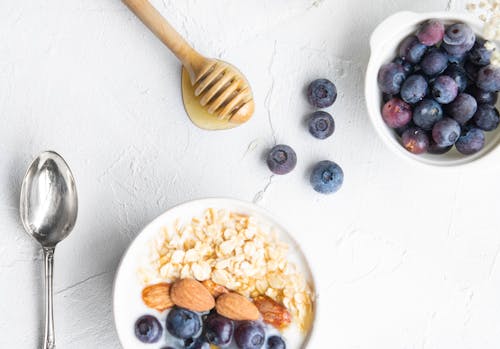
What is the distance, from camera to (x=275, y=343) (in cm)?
109

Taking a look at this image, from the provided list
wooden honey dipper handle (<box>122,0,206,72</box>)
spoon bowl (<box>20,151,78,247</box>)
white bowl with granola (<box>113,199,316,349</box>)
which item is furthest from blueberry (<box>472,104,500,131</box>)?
spoon bowl (<box>20,151,78,247</box>)

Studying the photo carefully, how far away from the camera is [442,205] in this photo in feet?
4.18

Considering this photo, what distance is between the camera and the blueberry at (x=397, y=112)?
114 cm

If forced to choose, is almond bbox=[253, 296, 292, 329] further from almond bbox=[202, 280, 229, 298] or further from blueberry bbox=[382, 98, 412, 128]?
blueberry bbox=[382, 98, 412, 128]

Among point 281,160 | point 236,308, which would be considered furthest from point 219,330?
point 281,160

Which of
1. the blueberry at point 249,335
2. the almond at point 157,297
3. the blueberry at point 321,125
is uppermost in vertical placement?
the blueberry at point 321,125

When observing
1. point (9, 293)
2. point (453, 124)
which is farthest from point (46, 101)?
point (453, 124)

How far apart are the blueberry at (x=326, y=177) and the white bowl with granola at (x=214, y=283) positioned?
0.15 m

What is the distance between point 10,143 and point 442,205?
834 millimetres

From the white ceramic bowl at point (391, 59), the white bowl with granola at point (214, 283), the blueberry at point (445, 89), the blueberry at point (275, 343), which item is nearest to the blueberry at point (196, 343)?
the white bowl with granola at point (214, 283)

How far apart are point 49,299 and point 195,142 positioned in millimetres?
392

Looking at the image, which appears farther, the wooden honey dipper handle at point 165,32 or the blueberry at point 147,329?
the wooden honey dipper handle at point 165,32

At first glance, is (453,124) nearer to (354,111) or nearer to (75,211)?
(354,111)

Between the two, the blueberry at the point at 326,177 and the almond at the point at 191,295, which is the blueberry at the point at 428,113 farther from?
the almond at the point at 191,295
